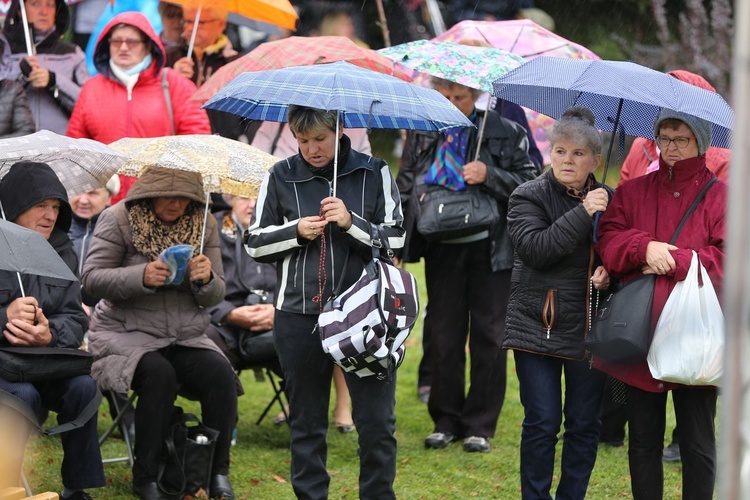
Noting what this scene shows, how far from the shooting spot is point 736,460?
2.03 m

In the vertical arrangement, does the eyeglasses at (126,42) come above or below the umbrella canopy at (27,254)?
above

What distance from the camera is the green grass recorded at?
19.2ft

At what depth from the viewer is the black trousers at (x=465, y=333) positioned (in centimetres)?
653

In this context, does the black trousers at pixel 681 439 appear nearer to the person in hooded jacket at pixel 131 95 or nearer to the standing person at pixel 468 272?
the standing person at pixel 468 272

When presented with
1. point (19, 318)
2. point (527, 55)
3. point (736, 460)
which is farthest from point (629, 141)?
point (736, 460)

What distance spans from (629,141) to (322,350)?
23.7 ft

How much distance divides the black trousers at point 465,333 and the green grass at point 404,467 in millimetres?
214

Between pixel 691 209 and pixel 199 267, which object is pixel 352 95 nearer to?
pixel 691 209

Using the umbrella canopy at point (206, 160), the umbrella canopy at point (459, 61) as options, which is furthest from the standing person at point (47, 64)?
the umbrella canopy at point (459, 61)

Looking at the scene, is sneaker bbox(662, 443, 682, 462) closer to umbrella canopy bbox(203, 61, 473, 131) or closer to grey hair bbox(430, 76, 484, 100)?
grey hair bbox(430, 76, 484, 100)

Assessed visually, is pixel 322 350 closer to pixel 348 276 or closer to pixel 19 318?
pixel 348 276

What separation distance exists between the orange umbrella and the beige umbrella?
1999 millimetres

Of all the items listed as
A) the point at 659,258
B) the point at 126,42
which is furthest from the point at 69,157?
the point at 659,258

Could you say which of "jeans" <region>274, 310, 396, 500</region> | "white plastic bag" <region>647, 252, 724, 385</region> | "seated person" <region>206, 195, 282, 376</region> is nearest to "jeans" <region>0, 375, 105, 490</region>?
"jeans" <region>274, 310, 396, 500</region>
